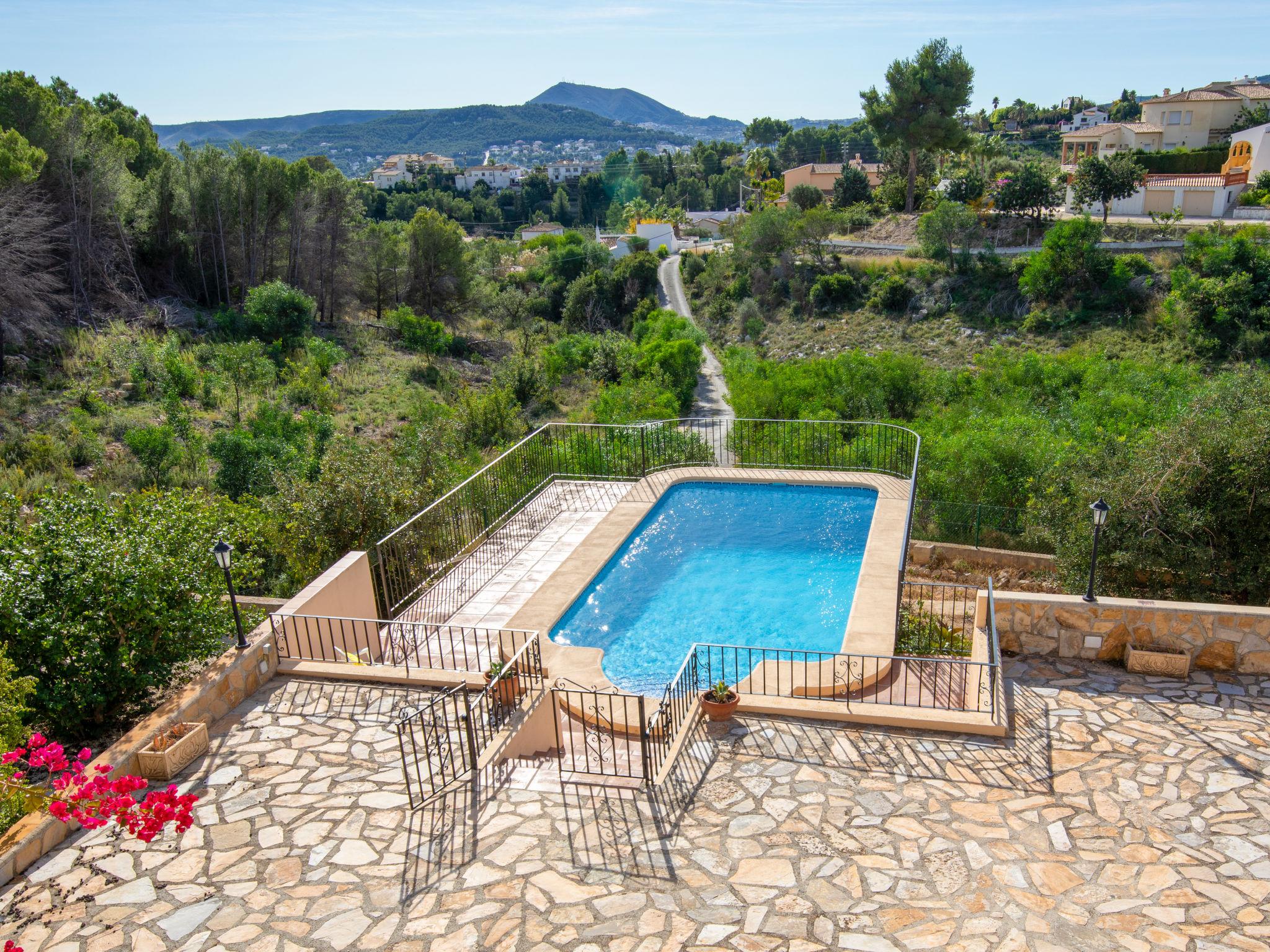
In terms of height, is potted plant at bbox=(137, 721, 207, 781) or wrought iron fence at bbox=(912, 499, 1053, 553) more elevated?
potted plant at bbox=(137, 721, 207, 781)

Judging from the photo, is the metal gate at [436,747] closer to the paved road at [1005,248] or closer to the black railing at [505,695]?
the black railing at [505,695]

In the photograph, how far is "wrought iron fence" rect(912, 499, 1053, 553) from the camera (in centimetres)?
1282

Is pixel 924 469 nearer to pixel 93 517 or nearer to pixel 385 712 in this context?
pixel 385 712

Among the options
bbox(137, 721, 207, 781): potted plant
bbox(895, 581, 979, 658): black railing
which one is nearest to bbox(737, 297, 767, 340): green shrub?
bbox(895, 581, 979, 658): black railing

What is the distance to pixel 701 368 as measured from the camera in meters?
40.7

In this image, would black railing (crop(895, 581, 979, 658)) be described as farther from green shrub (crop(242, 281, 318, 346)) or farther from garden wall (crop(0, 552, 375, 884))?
green shrub (crop(242, 281, 318, 346))

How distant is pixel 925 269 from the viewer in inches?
1624

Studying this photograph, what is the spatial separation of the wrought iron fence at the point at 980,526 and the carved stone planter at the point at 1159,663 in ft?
16.7

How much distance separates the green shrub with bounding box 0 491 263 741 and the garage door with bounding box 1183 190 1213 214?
46.7 meters

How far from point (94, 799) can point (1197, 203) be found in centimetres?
4894

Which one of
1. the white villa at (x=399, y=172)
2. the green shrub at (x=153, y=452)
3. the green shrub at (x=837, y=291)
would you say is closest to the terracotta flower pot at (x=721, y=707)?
the green shrub at (x=153, y=452)

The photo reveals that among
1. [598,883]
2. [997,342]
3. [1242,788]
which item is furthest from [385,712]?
[997,342]

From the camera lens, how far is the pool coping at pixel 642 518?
884cm

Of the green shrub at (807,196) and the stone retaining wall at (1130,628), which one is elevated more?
the green shrub at (807,196)
